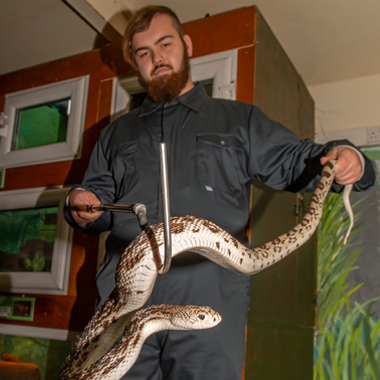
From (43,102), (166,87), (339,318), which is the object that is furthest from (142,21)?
(339,318)

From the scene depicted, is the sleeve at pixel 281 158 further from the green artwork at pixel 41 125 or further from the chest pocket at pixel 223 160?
the green artwork at pixel 41 125

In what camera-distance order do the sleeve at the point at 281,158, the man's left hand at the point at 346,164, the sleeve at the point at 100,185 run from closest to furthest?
the man's left hand at the point at 346,164 < the sleeve at the point at 281,158 < the sleeve at the point at 100,185

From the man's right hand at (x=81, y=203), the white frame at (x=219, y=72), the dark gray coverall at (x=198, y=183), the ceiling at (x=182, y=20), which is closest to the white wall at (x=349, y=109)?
the ceiling at (x=182, y=20)

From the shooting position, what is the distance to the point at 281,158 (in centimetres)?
136

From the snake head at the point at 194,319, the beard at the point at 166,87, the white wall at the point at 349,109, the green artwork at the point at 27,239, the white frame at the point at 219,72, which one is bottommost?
the snake head at the point at 194,319

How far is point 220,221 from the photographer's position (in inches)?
49.8

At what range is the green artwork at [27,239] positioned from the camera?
2410 mm

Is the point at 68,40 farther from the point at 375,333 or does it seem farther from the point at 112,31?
the point at 375,333

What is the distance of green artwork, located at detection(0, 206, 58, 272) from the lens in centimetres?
241

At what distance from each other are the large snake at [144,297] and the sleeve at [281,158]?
0.16 m

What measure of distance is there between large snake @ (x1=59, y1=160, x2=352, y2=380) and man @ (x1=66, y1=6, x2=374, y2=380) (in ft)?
0.71

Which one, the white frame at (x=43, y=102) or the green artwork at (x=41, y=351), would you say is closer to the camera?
the green artwork at (x=41, y=351)

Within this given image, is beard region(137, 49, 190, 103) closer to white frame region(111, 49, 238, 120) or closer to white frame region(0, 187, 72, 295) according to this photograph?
white frame region(111, 49, 238, 120)

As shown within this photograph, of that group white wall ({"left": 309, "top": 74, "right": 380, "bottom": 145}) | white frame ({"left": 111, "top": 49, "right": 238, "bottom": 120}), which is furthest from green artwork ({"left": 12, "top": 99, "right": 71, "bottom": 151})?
white wall ({"left": 309, "top": 74, "right": 380, "bottom": 145})
